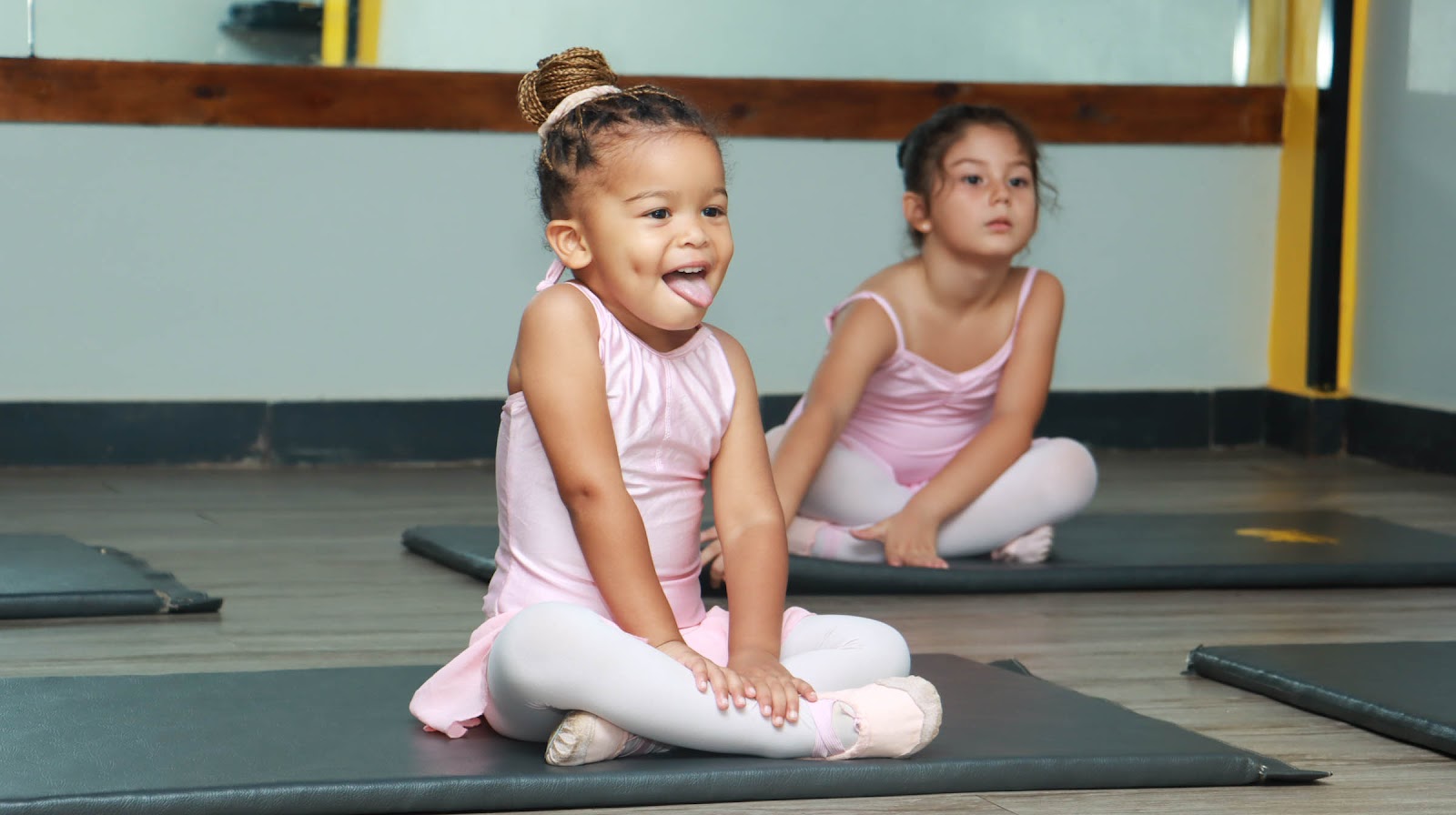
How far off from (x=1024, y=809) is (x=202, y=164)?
2664mm

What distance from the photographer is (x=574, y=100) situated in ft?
4.99

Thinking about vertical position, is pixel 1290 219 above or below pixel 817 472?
above

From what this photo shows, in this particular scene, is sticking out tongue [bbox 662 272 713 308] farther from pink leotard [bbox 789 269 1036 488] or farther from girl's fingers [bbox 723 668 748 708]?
pink leotard [bbox 789 269 1036 488]

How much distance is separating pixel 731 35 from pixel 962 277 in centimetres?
143

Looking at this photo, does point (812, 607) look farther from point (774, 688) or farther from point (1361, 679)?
point (774, 688)

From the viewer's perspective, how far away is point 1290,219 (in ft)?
13.4

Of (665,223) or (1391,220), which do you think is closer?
(665,223)

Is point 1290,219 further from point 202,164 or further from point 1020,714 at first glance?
point 1020,714

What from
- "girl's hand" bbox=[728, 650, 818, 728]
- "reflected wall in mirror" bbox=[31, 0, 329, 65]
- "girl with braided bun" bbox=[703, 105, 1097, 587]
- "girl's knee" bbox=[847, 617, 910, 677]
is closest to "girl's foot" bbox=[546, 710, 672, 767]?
"girl's hand" bbox=[728, 650, 818, 728]

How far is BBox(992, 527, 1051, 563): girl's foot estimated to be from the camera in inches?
97.5

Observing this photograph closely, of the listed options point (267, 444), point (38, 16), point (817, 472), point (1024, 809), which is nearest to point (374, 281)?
point (267, 444)

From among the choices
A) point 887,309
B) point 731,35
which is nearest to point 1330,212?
point 731,35

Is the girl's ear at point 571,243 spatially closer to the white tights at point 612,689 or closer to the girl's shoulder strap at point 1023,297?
the white tights at point 612,689

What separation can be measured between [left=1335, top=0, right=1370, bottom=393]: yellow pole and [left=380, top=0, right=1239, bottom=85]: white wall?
11.4 inches
